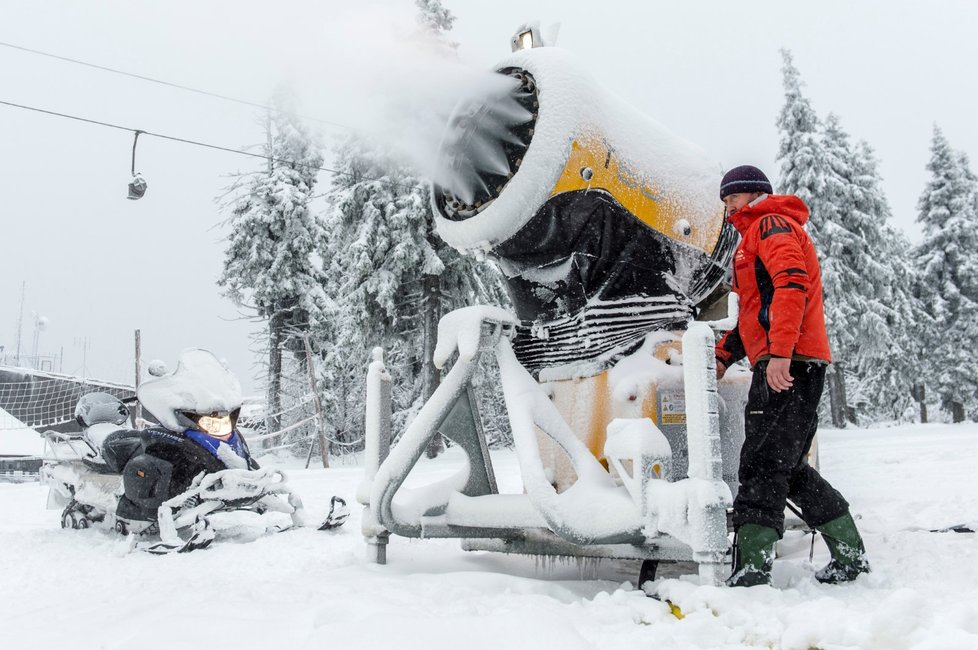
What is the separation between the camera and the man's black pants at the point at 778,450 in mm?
3055

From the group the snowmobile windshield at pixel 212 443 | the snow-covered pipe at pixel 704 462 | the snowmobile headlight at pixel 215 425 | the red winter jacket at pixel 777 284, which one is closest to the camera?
the snow-covered pipe at pixel 704 462

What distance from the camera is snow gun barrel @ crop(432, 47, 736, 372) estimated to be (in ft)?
11.4

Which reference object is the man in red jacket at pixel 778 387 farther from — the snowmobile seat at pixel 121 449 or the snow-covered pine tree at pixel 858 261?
the snow-covered pine tree at pixel 858 261

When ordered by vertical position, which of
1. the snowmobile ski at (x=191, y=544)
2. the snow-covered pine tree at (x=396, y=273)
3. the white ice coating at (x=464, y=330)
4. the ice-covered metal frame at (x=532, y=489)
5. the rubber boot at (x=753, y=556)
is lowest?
the snowmobile ski at (x=191, y=544)

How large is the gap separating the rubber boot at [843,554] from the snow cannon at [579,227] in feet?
Result: 2.11

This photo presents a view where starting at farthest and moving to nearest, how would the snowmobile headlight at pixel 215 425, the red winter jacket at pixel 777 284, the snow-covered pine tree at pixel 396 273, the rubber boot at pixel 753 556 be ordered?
the snow-covered pine tree at pixel 396 273
the snowmobile headlight at pixel 215 425
the red winter jacket at pixel 777 284
the rubber boot at pixel 753 556

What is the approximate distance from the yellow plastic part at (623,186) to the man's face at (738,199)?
13.8 inches

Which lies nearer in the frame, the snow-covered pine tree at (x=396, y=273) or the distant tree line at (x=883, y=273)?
the snow-covered pine tree at (x=396, y=273)

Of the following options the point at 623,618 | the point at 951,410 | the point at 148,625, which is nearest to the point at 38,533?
the point at 148,625

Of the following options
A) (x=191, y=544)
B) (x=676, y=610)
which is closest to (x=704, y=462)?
(x=676, y=610)

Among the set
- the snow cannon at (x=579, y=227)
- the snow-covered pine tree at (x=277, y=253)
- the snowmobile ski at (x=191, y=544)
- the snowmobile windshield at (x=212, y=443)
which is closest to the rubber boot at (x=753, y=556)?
the snow cannon at (x=579, y=227)

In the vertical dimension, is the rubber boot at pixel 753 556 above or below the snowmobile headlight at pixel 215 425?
below

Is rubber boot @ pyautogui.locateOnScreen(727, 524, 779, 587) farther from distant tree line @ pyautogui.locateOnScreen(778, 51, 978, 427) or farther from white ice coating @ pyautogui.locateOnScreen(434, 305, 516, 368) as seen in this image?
distant tree line @ pyautogui.locateOnScreen(778, 51, 978, 427)

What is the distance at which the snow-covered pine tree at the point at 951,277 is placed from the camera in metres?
30.0
